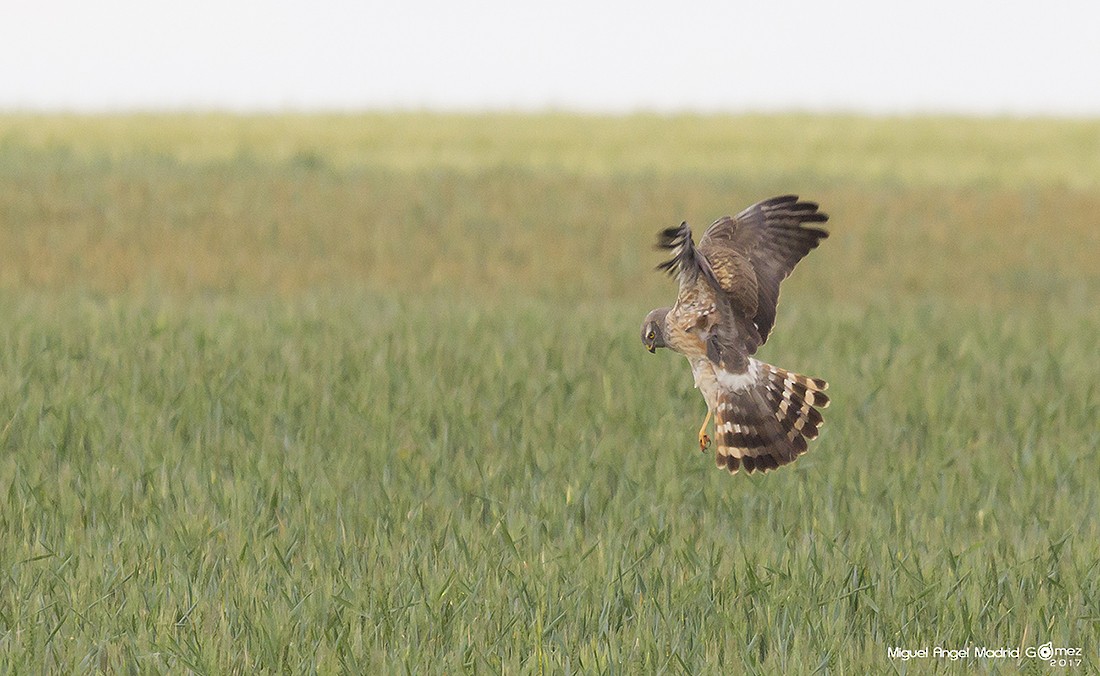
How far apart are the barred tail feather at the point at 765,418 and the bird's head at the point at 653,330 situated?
0.30 metres

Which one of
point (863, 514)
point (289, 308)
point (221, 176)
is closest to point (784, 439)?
point (863, 514)

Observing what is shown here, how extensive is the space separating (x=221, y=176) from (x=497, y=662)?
19.9 metres

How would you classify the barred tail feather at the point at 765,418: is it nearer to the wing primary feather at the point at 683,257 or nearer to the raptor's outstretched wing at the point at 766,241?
the raptor's outstretched wing at the point at 766,241

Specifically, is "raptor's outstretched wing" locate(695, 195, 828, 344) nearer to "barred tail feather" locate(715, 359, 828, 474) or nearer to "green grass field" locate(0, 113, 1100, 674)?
"barred tail feather" locate(715, 359, 828, 474)

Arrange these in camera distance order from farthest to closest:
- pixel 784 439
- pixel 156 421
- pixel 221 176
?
pixel 221 176, pixel 156 421, pixel 784 439

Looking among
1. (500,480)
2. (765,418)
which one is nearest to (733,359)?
(765,418)

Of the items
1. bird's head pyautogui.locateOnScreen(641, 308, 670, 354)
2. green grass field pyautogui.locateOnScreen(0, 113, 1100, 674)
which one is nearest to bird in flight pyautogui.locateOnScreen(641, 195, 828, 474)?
bird's head pyautogui.locateOnScreen(641, 308, 670, 354)

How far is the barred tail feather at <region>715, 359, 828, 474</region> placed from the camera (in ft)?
14.9

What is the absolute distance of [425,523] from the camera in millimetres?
6508

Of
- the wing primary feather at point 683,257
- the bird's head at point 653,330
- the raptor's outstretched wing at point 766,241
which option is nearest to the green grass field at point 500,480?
the bird's head at point 653,330

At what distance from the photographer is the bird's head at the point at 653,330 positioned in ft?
14.4

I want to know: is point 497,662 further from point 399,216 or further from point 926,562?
point 399,216

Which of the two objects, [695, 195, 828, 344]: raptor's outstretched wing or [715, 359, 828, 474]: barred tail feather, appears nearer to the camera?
[715, 359, 828, 474]: barred tail feather

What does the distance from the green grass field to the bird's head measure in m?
1.10
